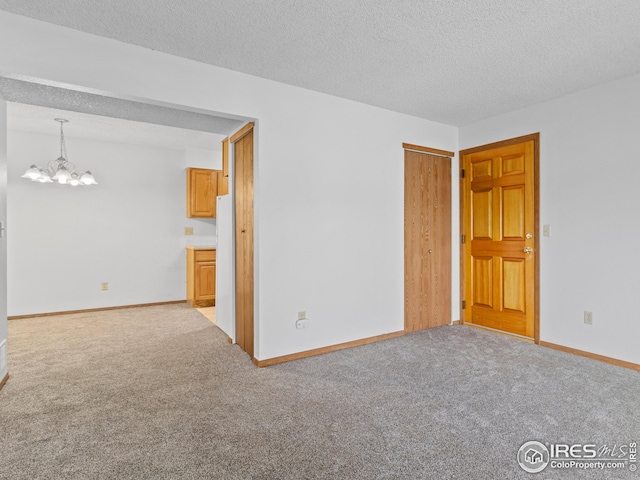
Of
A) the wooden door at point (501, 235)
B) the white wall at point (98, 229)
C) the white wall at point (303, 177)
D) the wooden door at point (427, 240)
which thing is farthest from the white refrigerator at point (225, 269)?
the wooden door at point (501, 235)

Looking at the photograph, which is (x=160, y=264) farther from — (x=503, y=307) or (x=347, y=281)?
(x=503, y=307)

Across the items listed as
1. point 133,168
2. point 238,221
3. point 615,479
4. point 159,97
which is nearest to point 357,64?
point 159,97

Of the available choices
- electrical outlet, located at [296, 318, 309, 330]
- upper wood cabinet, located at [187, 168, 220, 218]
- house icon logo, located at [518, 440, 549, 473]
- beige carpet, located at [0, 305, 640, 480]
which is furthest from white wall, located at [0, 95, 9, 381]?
house icon logo, located at [518, 440, 549, 473]

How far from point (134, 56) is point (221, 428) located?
2536 mm

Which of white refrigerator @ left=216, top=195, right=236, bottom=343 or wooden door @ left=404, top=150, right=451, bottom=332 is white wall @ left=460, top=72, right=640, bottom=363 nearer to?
wooden door @ left=404, top=150, right=451, bottom=332

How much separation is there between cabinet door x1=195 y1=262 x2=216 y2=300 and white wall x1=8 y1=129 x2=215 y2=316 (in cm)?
56

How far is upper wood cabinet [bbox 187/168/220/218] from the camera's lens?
569 cm

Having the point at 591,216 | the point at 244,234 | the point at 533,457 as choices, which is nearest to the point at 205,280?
the point at 244,234

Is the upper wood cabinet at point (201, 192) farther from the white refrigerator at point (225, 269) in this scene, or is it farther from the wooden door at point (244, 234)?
the wooden door at point (244, 234)

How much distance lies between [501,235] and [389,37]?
8.44 feet

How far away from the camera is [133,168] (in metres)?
5.50

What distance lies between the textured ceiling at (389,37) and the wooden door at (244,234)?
0.74 metres

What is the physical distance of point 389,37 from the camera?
94.3 inches

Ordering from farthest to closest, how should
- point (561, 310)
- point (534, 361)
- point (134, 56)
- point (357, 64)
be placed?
point (561, 310) < point (534, 361) < point (357, 64) < point (134, 56)
